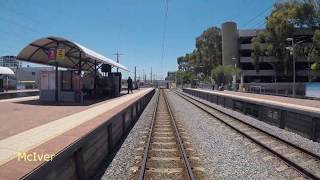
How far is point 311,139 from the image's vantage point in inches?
584

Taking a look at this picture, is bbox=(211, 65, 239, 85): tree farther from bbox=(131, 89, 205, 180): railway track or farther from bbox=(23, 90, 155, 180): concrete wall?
bbox=(23, 90, 155, 180): concrete wall

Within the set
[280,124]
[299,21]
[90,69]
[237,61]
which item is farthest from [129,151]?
[237,61]

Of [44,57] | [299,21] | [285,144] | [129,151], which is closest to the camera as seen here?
[129,151]

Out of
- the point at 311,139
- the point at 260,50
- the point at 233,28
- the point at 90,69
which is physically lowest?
the point at 311,139

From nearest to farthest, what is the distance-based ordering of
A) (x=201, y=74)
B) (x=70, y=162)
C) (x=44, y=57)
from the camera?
(x=70, y=162) → (x=44, y=57) → (x=201, y=74)

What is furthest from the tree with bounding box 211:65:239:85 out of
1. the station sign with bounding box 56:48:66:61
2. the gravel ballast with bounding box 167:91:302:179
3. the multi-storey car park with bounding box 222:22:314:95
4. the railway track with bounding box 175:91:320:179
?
the railway track with bounding box 175:91:320:179

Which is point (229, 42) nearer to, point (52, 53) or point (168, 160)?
point (52, 53)

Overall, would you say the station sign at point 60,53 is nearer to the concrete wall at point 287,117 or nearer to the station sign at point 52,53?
the station sign at point 52,53

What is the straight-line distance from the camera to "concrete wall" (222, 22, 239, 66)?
107125mm

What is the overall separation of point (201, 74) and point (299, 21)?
4743cm

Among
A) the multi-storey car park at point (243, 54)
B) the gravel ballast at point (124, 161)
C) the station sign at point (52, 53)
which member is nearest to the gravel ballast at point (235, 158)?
the gravel ballast at point (124, 161)

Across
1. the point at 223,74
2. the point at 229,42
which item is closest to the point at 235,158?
the point at 223,74

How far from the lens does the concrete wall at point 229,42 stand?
107125 mm

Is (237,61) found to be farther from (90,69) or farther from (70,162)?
(70,162)
